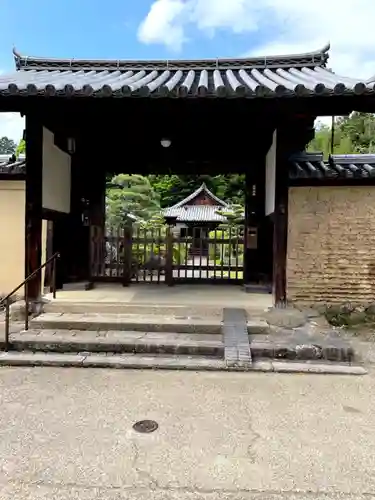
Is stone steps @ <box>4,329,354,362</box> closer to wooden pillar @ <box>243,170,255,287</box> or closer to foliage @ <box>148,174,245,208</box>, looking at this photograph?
wooden pillar @ <box>243,170,255,287</box>

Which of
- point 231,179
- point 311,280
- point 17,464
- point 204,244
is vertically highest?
point 231,179

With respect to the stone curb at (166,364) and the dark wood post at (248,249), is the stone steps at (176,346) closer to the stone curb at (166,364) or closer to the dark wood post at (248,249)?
the stone curb at (166,364)

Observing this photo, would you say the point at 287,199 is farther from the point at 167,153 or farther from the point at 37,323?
the point at 37,323

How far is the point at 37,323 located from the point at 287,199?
3.89 metres

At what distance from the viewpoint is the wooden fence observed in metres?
7.69

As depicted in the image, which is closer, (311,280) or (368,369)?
(368,369)

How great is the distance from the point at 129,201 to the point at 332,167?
17.7 metres

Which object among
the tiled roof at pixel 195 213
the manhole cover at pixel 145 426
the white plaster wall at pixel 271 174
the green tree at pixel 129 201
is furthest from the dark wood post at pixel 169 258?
the tiled roof at pixel 195 213

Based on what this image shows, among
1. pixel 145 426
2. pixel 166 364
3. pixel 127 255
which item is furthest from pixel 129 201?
pixel 145 426

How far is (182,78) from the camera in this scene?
649 cm

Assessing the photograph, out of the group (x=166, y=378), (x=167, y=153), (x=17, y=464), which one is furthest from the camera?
(x=167, y=153)

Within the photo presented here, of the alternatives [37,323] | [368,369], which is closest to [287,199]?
[368,369]

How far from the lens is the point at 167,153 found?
803 centimetres

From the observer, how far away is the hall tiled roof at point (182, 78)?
4.78m
